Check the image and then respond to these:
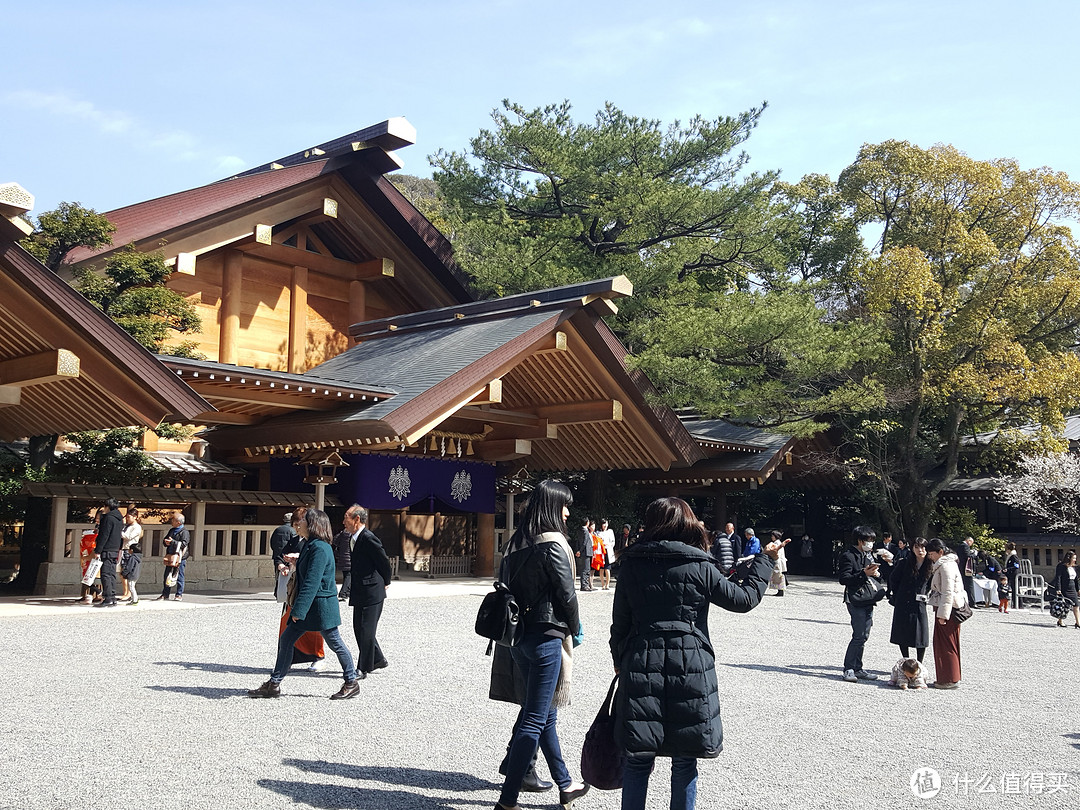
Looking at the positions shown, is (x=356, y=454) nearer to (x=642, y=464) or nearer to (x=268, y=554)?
(x=268, y=554)

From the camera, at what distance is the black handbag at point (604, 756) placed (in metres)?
3.94

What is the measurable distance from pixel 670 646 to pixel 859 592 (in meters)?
5.70

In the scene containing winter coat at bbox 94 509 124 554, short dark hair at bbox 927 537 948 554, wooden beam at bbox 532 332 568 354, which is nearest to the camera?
short dark hair at bbox 927 537 948 554

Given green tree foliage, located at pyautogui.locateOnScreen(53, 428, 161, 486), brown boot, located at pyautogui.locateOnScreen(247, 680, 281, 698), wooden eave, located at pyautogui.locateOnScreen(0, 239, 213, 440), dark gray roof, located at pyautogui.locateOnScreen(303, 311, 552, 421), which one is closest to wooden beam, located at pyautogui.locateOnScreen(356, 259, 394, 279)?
dark gray roof, located at pyautogui.locateOnScreen(303, 311, 552, 421)

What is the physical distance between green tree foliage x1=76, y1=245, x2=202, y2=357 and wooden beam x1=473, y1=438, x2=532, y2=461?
5.78 meters

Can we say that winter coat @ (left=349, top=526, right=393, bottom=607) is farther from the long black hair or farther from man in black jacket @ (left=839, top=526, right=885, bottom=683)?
man in black jacket @ (left=839, top=526, right=885, bottom=683)

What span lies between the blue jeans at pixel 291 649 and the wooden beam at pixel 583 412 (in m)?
10.8

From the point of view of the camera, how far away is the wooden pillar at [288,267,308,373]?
1947 centimetres

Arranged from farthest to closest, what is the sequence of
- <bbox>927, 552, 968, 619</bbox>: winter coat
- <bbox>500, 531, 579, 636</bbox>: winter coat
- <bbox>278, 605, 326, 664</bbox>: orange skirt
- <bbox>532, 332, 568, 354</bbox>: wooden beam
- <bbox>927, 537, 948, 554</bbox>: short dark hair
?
<bbox>532, 332, 568, 354</bbox>: wooden beam → <bbox>927, 537, 948, 554</bbox>: short dark hair → <bbox>927, 552, 968, 619</bbox>: winter coat → <bbox>278, 605, 326, 664</bbox>: orange skirt → <bbox>500, 531, 579, 636</bbox>: winter coat

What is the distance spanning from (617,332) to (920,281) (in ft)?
21.0

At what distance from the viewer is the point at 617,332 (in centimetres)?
2186

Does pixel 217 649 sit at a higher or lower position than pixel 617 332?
lower

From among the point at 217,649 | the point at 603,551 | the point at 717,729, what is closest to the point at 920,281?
the point at 603,551

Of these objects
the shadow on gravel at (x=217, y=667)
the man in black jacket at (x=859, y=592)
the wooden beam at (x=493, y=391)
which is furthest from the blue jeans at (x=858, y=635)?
the wooden beam at (x=493, y=391)
